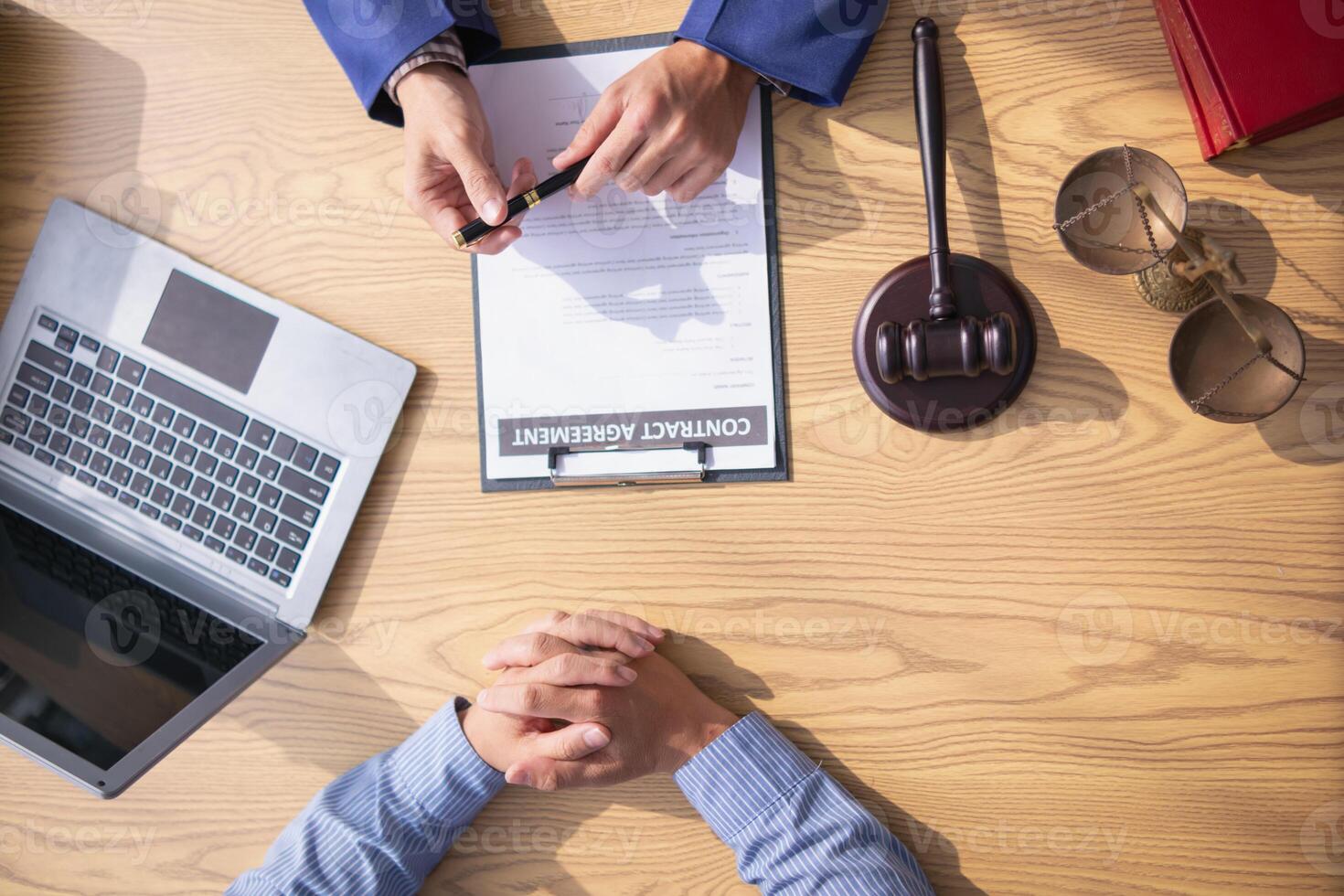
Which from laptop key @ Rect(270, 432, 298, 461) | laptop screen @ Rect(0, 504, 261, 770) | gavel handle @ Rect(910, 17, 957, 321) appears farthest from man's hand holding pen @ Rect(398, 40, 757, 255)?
laptop screen @ Rect(0, 504, 261, 770)

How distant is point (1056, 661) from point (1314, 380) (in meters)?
0.35

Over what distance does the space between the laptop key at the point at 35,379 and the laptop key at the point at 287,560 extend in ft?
1.05

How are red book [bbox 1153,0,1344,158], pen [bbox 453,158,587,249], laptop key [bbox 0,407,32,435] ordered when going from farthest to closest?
laptop key [bbox 0,407,32,435]
pen [bbox 453,158,587,249]
red book [bbox 1153,0,1344,158]

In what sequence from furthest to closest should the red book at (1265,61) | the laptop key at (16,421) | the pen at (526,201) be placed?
the laptop key at (16,421) → the pen at (526,201) → the red book at (1265,61)

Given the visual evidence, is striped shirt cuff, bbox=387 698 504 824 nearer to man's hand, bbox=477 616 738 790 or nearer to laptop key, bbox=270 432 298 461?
man's hand, bbox=477 616 738 790

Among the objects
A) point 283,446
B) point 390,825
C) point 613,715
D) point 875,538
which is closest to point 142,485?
point 283,446

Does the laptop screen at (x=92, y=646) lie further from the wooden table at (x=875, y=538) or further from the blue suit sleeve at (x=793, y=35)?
the blue suit sleeve at (x=793, y=35)

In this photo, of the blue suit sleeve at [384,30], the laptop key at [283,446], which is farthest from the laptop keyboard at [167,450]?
the blue suit sleeve at [384,30]

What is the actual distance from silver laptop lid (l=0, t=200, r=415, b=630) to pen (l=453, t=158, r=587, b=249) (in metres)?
0.17

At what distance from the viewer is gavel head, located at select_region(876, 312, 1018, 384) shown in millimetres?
723

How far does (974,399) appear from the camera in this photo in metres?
0.77

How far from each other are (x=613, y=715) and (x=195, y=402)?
0.54 m

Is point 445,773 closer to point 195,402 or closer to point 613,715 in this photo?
point 613,715

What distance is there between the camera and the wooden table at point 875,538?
760 mm
